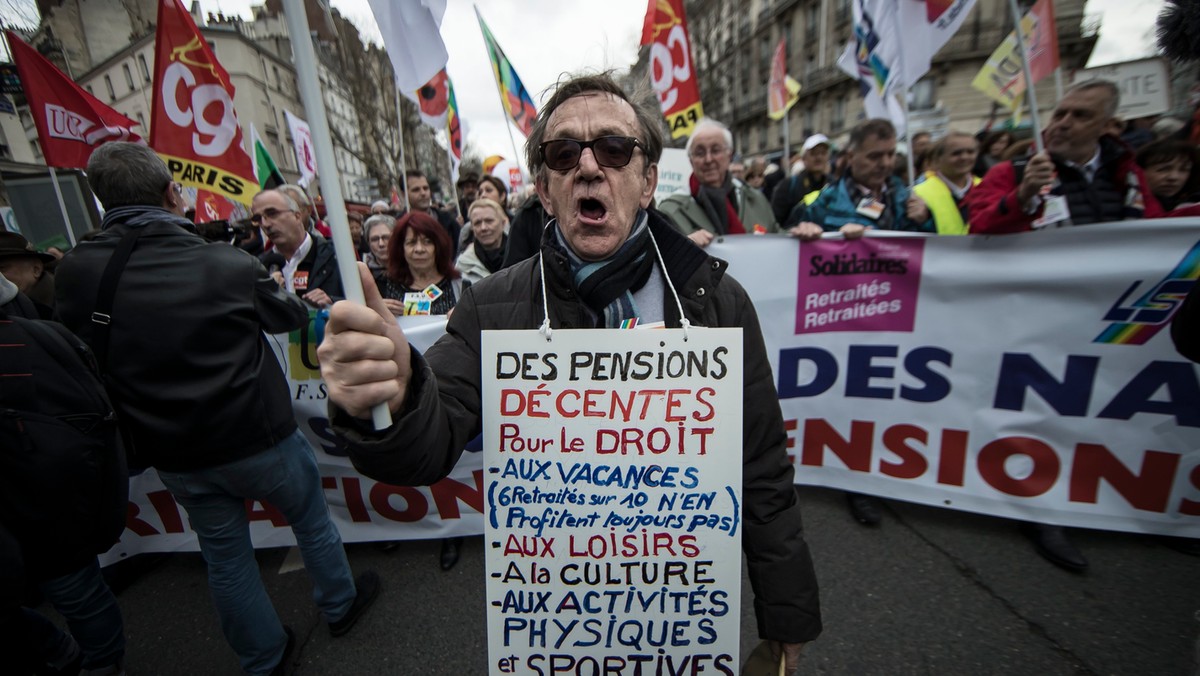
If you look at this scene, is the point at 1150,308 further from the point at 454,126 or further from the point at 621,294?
the point at 454,126

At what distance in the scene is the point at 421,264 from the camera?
3.12 m

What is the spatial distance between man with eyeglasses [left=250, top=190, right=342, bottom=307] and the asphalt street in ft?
5.77

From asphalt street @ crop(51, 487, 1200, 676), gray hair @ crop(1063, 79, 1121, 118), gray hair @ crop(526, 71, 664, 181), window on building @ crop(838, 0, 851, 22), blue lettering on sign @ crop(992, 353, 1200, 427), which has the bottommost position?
asphalt street @ crop(51, 487, 1200, 676)

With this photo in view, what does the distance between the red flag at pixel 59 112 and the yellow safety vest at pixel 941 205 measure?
18.0 ft

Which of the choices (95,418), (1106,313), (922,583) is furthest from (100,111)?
(1106,313)

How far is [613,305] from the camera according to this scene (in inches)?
48.3

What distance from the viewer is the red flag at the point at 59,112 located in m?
3.40

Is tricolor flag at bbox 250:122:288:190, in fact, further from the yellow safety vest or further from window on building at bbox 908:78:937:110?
window on building at bbox 908:78:937:110

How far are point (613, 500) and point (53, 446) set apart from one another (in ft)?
5.80

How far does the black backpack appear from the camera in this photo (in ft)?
4.84

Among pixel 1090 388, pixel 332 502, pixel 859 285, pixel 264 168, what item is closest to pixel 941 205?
pixel 859 285

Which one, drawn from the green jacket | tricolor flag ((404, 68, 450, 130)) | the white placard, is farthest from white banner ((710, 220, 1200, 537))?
the white placard

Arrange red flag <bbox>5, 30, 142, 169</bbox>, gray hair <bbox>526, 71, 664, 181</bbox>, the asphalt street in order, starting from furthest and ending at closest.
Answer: red flag <bbox>5, 30, 142, 169</bbox> → the asphalt street → gray hair <bbox>526, 71, 664, 181</bbox>

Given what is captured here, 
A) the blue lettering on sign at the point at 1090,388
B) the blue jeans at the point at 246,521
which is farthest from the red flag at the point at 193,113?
the blue lettering on sign at the point at 1090,388
